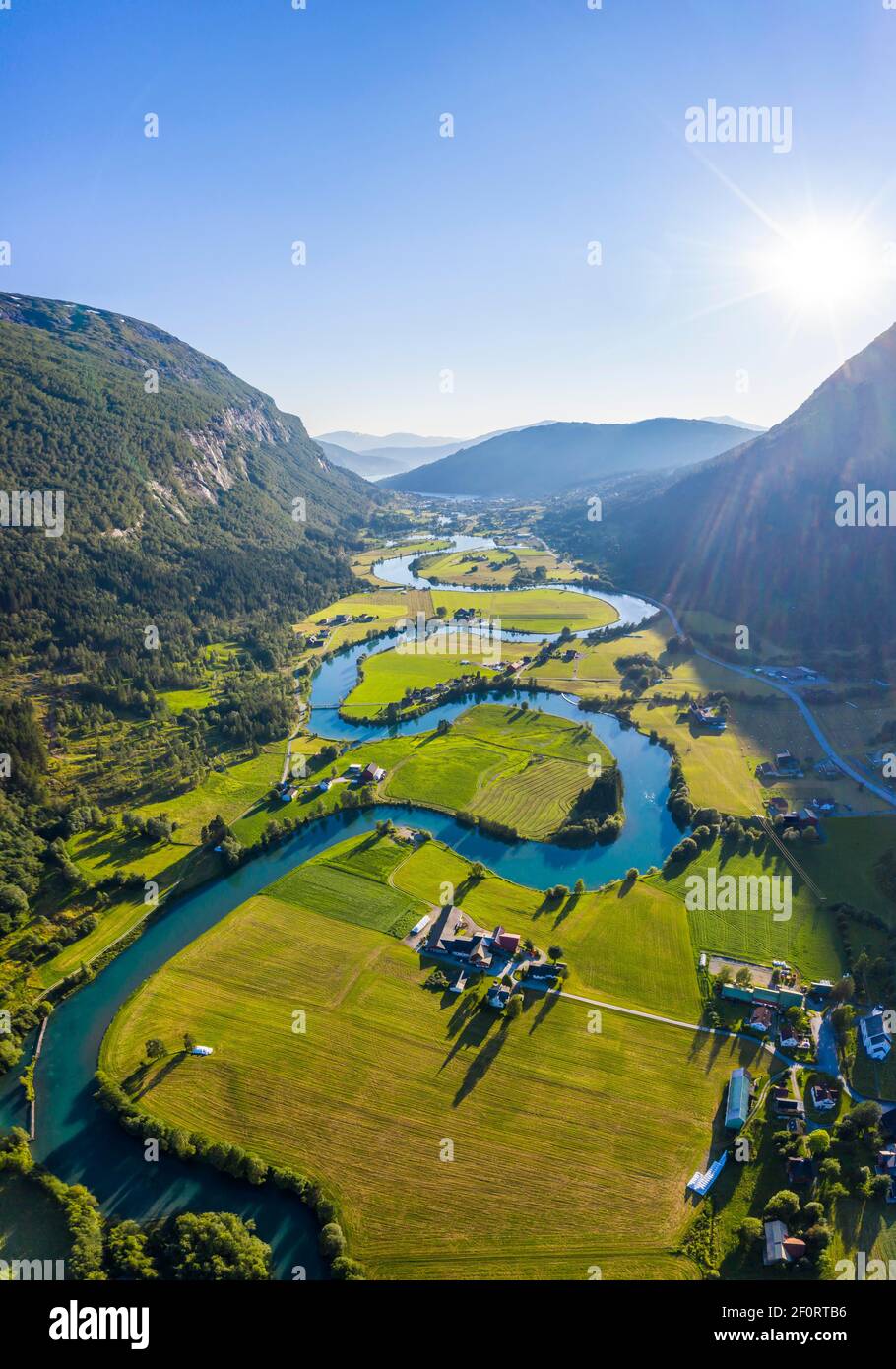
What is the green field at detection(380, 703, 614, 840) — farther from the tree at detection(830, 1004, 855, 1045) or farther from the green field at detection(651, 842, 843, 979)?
the tree at detection(830, 1004, 855, 1045)

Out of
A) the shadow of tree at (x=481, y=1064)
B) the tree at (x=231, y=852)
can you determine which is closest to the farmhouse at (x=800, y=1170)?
the shadow of tree at (x=481, y=1064)

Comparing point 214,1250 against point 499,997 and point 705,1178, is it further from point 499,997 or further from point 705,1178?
point 705,1178

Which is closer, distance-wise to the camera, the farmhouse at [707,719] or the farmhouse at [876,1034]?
the farmhouse at [876,1034]

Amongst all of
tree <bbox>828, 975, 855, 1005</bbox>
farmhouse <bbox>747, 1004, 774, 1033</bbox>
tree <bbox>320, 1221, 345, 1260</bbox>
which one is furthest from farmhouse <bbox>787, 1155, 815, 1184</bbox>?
tree <bbox>320, 1221, 345, 1260</bbox>

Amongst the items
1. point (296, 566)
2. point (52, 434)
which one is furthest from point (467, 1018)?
point (52, 434)

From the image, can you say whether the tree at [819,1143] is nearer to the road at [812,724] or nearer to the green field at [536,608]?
the road at [812,724]

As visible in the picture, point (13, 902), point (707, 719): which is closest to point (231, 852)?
point (13, 902)
